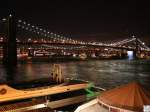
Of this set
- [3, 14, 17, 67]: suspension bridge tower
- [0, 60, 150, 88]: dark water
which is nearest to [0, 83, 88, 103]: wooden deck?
[0, 60, 150, 88]: dark water

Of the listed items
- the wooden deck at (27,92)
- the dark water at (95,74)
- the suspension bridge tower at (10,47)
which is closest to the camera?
the wooden deck at (27,92)

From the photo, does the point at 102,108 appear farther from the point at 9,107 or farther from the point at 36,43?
the point at 36,43

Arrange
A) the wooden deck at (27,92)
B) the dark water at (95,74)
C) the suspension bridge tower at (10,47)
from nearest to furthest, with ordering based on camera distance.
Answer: the wooden deck at (27,92) → the dark water at (95,74) → the suspension bridge tower at (10,47)

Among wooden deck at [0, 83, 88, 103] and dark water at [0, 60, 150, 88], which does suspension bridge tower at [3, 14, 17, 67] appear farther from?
wooden deck at [0, 83, 88, 103]

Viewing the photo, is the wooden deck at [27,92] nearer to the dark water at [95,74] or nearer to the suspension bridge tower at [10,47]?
the dark water at [95,74]

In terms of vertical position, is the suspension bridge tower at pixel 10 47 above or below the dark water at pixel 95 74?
above

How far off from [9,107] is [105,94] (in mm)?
4631

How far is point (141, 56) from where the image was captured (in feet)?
307

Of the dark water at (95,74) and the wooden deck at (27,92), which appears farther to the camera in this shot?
the dark water at (95,74)

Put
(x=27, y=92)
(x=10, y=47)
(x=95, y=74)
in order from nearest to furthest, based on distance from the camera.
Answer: (x=27, y=92)
(x=95, y=74)
(x=10, y=47)

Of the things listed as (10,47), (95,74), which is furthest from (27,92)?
(10,47)

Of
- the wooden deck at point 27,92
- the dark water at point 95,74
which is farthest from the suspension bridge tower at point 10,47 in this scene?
the wooden deck at point 27,92

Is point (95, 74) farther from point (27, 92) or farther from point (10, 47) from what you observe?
point (27, 92)

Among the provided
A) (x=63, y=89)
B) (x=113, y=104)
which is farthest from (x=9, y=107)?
(x=113, y=104)
